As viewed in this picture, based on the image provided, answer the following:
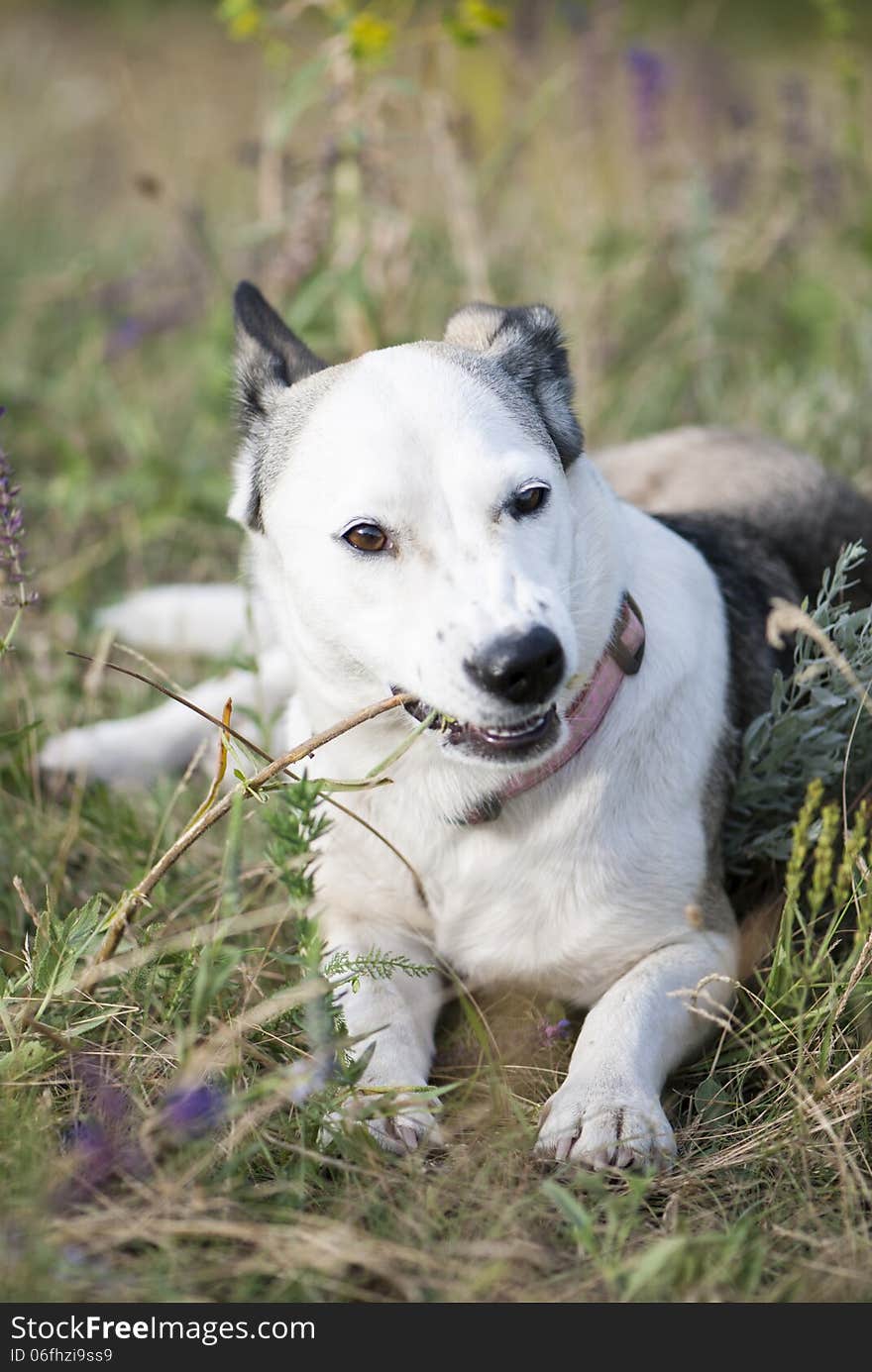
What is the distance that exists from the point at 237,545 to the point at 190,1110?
3055 millimetres

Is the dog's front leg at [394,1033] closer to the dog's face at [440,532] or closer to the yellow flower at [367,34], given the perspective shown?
the dog's face at [440,532]

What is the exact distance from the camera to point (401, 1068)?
8.09 ft

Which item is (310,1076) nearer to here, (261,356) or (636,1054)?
(636,1054)

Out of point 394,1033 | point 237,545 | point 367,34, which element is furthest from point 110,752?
point 367,34

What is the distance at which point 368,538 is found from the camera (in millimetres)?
2391

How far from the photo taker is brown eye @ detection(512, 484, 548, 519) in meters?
2.38

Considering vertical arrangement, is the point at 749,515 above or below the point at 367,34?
below

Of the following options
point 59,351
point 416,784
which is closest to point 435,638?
point 416,784

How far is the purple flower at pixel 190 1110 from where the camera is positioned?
6.69 feet

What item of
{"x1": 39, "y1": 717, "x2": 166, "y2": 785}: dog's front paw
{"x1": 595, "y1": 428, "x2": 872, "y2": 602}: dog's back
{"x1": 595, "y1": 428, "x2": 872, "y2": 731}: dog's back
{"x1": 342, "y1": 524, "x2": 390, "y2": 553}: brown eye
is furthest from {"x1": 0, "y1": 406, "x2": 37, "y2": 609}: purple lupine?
{"x1": 595, "y1": 428, "x2": 872, "y2": 602}: dog's back

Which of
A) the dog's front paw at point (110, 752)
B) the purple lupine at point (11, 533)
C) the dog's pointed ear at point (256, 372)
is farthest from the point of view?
the dog's front paw at point (110, 752)

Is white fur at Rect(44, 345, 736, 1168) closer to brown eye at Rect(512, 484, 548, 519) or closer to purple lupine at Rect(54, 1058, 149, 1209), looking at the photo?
brown eye at Rect(512, 484, 548, 519)

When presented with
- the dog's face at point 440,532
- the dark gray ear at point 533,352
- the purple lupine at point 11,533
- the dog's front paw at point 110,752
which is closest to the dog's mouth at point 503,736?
the dog's face at point 440,532

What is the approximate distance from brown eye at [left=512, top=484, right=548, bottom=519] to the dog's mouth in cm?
37
